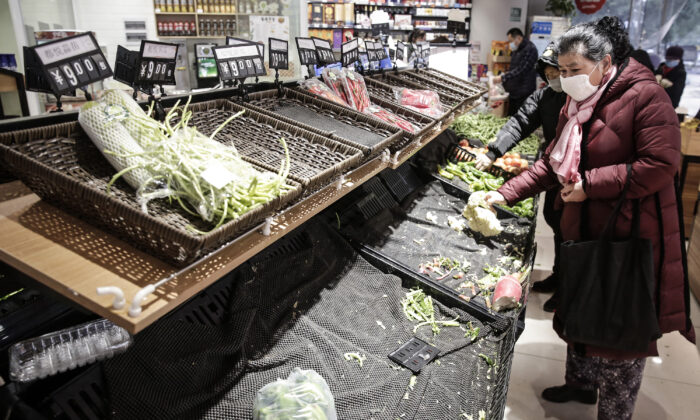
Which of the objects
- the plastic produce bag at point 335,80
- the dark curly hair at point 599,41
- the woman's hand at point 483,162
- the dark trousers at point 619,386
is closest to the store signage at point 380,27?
the woman's hand at point 483,162

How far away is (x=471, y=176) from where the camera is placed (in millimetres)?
3406

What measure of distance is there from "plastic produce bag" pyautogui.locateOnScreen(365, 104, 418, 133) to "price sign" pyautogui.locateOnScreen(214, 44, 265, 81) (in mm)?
597

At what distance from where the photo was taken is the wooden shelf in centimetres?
95

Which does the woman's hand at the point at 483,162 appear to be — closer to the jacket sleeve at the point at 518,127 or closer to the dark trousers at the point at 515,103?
the jacket sleeve at the point at 518,127

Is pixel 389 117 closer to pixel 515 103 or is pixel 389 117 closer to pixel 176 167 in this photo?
pixel 176 167

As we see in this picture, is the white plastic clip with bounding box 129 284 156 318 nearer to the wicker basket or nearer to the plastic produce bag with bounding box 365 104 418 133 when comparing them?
the plastic produce bag with bounding box 365 104 418 133

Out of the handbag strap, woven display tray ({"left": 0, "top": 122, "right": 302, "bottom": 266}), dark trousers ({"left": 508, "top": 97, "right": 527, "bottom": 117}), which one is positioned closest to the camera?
woven display tray ({"left": 0, "top": 122, "right": 302, "bottom": 266})

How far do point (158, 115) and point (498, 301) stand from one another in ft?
5.00

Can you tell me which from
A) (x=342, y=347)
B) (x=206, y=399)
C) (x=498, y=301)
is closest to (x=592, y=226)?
(x=498, y=301)

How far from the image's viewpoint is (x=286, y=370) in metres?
1.46

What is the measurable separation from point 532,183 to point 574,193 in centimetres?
42

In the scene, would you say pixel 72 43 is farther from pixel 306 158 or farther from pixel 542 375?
pixel 542 375

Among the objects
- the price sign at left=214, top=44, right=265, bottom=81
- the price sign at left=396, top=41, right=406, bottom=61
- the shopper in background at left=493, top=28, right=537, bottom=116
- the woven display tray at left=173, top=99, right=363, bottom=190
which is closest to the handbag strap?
the woven display tray at left=173, top=99, right=363, bottom=190

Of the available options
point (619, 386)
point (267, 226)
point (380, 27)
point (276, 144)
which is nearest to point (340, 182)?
point (276, 144)
